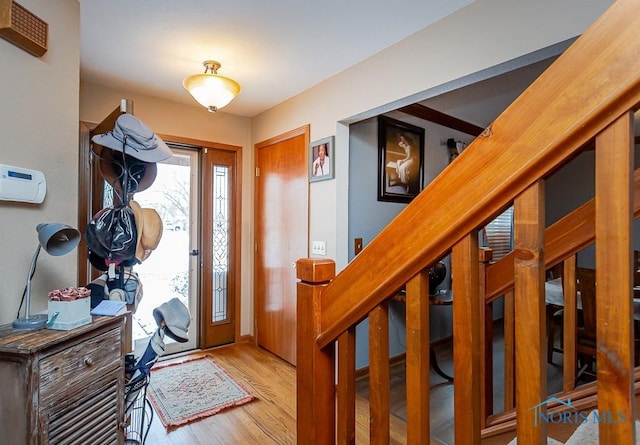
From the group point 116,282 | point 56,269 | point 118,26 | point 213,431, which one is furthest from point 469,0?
point 213,431

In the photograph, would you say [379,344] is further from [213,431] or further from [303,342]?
[213,431]

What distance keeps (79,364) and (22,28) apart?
138 centimetres

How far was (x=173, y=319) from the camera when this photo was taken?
1723 millimetres

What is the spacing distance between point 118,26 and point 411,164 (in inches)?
99.6

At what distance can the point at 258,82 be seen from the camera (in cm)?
280

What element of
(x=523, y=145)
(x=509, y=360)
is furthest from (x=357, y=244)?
(x=523, y=145)

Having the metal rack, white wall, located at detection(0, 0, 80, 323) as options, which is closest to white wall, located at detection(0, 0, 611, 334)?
white wall, located at detection(0, 0, 80, 323)

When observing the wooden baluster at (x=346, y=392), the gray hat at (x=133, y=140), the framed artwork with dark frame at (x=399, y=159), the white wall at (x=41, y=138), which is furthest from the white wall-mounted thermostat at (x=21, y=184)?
the framed artwork with dark frame at (x=399, y=159)

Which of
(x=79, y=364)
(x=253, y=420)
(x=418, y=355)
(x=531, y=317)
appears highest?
(x=531, y=317)

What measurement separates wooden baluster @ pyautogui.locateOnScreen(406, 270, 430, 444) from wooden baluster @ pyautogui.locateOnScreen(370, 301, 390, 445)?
8 cm

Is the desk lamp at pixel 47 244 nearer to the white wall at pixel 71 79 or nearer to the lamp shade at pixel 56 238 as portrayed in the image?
the lamp shade at pixel 56 238

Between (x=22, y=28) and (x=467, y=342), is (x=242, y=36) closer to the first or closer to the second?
(x=22, y=28)

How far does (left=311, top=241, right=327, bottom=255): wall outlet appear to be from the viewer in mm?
2783

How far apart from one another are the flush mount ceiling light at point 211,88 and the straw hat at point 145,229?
954 mm
